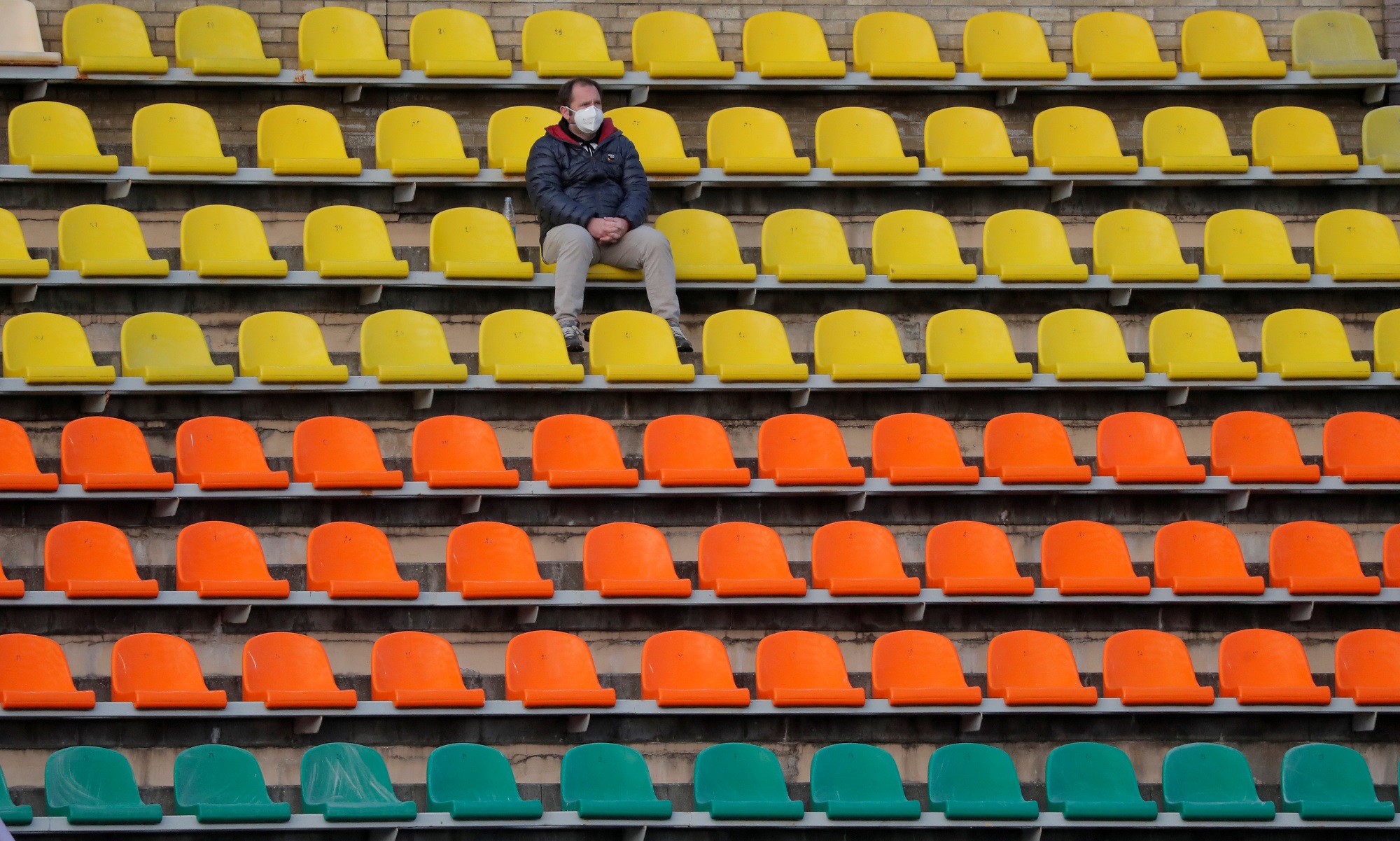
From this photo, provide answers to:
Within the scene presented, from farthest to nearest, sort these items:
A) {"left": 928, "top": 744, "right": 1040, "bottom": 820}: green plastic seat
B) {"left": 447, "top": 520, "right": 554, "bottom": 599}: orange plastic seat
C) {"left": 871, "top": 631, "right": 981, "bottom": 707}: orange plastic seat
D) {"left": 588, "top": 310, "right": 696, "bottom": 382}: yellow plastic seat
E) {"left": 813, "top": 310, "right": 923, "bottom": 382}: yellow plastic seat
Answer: {"left": 813, "top": 310, "right": 923, "bottom": 382}: yellow plastic seat → {"left": 588, "top": 310, "right": 696, "bottom": 382}: yellow plastic seat → {"left": 447, "top": 520, "right": 554, "bottom": 599}: orange plastic seat → {"left": 871, "top": 631, "right": 981, "bottom": 707}: orange plastic seat → {"left": 928, "top": 744, "right": 1040, "bottom": 820}: green plastic seat

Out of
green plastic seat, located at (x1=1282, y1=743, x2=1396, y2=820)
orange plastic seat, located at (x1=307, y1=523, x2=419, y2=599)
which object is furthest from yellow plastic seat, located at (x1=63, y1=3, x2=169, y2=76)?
green plastic seat, located at (x1=1282, y1=743, x2=1396, y2=820)

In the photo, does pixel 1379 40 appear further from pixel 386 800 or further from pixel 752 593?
pixel 386 800

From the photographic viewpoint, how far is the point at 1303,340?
727cm

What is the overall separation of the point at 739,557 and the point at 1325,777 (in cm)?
219

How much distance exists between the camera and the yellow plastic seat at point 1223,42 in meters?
8.19

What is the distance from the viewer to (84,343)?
6.66 meters

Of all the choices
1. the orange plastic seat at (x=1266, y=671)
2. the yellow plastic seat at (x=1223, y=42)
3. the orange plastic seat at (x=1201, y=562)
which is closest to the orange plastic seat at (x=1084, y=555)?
the orange plastic seat at (x=1201, y=562)

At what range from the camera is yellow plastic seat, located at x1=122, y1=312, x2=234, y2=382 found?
6.58 meters

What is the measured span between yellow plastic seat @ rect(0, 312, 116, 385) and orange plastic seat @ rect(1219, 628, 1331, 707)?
4276mm

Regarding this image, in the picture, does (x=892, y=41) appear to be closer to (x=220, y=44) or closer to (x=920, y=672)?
(x=220, y=44)

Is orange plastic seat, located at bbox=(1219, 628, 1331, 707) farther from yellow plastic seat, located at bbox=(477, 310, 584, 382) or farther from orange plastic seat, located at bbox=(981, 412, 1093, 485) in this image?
yellow plastic seat, located at bbox=(477, 310, 584, 382)

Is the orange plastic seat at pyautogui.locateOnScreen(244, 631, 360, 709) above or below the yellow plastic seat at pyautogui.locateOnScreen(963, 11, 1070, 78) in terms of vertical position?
below

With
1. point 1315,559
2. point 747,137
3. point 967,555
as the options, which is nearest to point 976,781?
point 967,555

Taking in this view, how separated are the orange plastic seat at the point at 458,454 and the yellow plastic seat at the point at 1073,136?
2880 millimetres
